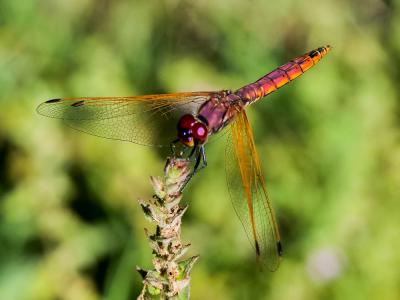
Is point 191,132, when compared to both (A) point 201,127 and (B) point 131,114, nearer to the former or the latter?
(A) point 201,127

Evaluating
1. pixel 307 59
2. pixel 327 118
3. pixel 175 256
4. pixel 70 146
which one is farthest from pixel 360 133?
pixel 175 256

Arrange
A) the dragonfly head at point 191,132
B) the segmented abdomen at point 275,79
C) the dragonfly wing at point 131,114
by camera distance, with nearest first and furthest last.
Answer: the dragonfly head at point 191,132
the dragonfly wing at point 131,114
the segmented abdomen at point 275,79

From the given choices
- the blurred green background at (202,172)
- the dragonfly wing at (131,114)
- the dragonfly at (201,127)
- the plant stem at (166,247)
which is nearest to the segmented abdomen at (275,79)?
the dragonfly at (201,127)

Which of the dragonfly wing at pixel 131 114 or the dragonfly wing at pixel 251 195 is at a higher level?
the dragonfly wing at pixel 131 114

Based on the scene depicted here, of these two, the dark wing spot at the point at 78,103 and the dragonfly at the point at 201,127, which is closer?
the dragonfly at the point at 201,127

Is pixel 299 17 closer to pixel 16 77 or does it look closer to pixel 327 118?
pixel 327 118

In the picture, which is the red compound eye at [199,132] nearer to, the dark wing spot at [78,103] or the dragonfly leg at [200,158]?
the dragonfly leg at [200,158]

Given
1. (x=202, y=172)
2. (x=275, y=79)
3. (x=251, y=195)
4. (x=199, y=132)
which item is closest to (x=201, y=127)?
(x=199, y=132)
